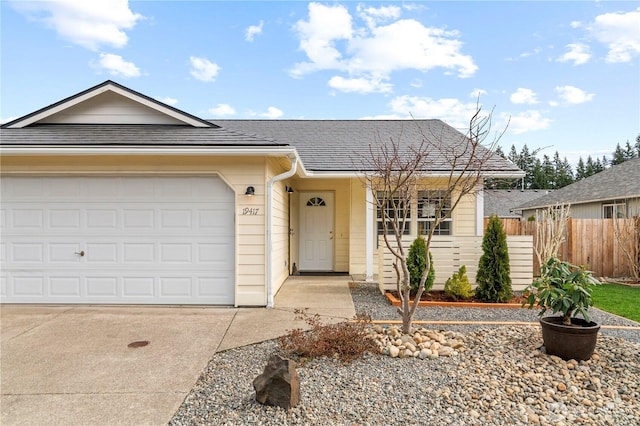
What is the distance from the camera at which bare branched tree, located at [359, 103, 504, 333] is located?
171 inches

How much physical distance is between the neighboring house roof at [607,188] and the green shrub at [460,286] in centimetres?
912

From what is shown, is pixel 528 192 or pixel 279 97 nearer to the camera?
pixel 279 97

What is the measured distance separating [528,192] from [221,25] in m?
29.3

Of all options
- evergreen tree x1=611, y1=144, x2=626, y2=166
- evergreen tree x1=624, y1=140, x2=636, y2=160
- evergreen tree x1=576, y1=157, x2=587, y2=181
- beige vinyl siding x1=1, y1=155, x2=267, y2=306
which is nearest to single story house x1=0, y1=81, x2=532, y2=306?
beige vinyl siding x1=1, y1=155, x2=267, y2=306

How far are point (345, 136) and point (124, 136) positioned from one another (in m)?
6.51

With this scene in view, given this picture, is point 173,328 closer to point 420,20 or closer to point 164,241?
point 164,241

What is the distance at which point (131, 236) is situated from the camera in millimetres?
6258

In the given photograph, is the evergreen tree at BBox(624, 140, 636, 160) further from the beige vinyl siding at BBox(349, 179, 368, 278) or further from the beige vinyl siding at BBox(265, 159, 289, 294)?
the beige vinyl siding at BBox(265, 159, 289, 294)

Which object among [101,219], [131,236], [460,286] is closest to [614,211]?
[460,286]

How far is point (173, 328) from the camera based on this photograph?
4.98m

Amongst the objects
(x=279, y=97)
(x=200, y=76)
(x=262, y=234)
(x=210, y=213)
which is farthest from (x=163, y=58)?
(x=262, y=234)

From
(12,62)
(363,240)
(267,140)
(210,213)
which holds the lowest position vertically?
(363,240)

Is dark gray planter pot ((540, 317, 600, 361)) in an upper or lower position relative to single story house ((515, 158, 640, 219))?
lower

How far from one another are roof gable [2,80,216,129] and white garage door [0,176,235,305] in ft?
4.04
